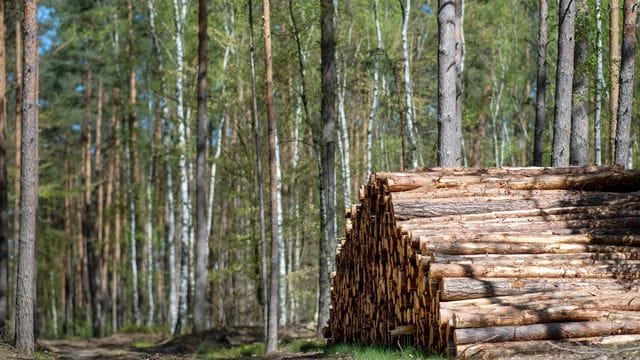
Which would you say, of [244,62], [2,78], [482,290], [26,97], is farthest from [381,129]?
[482,290]

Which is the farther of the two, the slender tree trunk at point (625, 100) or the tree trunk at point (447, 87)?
the slender tree trunk at point (625, 100)

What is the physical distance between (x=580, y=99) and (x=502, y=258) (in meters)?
8.14

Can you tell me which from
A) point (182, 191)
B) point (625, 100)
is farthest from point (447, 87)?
point (182, 191)

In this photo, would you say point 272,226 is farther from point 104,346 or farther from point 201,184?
point 104,346

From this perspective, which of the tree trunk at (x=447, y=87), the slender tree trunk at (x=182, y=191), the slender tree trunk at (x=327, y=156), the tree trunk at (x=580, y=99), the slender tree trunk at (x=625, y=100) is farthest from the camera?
the slender tree trunk at (x=182, y=191)

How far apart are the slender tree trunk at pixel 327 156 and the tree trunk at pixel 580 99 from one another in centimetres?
535

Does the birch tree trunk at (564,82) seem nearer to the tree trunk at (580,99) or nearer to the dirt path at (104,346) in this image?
the tree trunk at (580,99)

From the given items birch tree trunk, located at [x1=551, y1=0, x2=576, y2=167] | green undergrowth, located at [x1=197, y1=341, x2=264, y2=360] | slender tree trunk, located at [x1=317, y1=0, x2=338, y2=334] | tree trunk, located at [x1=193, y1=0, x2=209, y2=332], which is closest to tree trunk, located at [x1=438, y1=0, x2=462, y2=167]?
birch tree trunk, located at [x1=551, y1=0, x2=576, y2=167]

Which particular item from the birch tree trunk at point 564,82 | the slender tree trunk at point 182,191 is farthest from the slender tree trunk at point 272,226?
the slender tree trunk at point 182,191

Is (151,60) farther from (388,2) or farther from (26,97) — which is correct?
(26,97)

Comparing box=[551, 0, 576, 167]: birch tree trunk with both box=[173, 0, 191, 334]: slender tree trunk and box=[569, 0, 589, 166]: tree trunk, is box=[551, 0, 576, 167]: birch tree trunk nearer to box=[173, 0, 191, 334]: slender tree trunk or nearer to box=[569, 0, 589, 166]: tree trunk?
box=[569, 0, 589, 166]: tree trunk

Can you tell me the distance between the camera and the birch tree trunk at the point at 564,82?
15.3 metres

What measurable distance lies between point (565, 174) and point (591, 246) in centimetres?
161

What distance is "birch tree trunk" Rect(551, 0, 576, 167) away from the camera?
1534 cm
